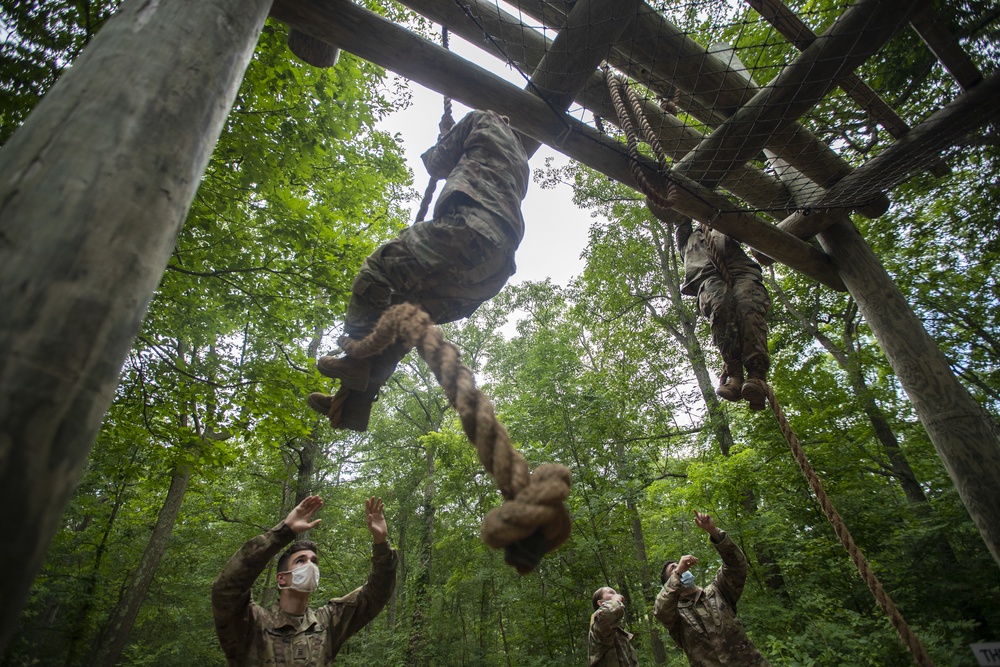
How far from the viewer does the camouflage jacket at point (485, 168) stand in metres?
1.87

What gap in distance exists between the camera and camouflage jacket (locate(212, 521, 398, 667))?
2.16m

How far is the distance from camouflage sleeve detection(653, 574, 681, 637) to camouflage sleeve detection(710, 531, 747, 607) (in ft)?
1.17

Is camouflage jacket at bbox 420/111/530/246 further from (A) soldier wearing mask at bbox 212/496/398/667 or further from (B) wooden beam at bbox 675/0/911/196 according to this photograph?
(A) soldier wearing mask at bbox 212/496/398/667

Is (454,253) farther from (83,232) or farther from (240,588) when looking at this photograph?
(240,588)

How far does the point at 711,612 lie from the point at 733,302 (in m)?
2.38

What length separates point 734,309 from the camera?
284cm

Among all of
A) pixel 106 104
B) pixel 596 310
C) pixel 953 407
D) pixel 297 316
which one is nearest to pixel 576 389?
pixel 596 310

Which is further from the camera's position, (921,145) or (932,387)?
(921,145)

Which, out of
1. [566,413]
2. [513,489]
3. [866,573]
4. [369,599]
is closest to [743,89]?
[866,573]

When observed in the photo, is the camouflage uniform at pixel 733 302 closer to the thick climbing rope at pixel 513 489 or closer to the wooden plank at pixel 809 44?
the wooden plank at pixel 809 44

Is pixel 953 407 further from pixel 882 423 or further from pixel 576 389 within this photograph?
pixel 882 423

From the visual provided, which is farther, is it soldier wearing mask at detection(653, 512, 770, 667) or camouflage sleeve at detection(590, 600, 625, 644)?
camouflage sleeve at detection(590, 600, 625, 644)

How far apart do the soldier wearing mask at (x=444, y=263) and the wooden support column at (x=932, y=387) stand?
275 centimetres

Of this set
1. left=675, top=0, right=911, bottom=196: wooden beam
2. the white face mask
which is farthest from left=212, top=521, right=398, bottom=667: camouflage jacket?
left=675, top=0, right=911, bottom=196: wooden beam
